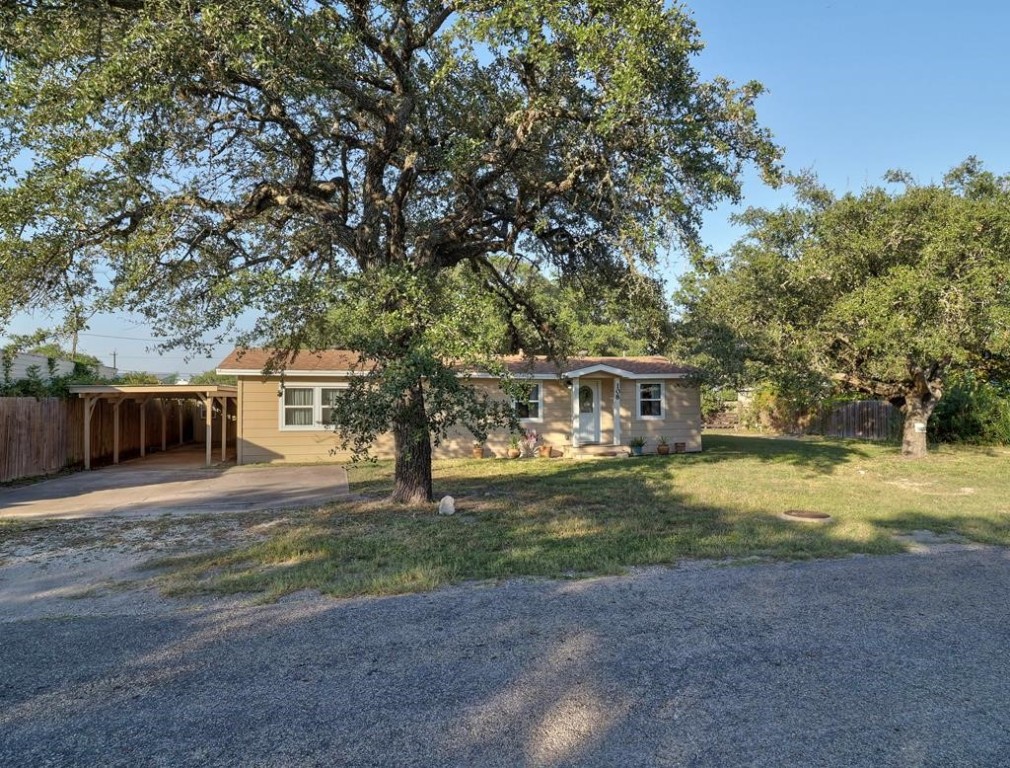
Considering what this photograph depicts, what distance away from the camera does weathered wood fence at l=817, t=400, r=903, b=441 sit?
23.4 metres

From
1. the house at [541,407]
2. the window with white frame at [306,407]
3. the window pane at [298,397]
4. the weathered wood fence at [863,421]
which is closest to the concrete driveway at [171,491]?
the house at [541,407]

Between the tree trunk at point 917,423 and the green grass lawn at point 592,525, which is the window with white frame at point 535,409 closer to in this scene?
the green grass lawn at point 592,525

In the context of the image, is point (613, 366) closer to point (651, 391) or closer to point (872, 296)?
point (651, 391)

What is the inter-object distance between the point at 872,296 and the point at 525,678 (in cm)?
1361

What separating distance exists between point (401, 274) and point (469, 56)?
3.61 metres

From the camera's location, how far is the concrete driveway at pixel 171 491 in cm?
993

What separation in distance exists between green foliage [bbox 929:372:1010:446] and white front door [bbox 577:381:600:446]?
35.2ft

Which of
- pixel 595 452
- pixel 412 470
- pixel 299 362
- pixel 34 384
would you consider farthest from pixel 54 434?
pixel 595 452

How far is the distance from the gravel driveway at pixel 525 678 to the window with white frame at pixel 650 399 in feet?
45.0

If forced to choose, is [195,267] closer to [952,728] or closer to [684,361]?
[952,728]

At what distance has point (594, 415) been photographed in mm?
18625

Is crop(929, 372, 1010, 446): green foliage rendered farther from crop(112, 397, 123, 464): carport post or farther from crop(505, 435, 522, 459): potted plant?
crop(112, 397, 123, 464): carport post

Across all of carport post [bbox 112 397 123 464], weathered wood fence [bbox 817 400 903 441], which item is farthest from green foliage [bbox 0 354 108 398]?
weathered wood fence [bbox 817 400 903 441]

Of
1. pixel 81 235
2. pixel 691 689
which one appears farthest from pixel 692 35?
pixel 81 235
